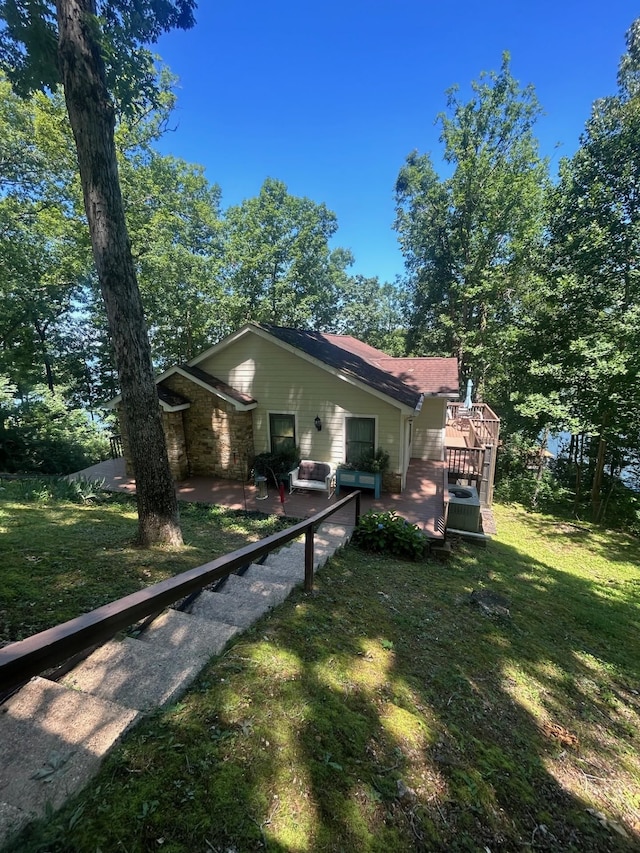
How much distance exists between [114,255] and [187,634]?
15.4 ft

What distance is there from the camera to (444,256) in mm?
21078

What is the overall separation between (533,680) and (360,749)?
2.23 metres

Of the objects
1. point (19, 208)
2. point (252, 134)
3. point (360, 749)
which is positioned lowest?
point (360, 749)

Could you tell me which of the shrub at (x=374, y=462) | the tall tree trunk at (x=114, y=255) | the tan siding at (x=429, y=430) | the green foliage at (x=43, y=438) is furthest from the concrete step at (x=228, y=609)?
the green foliage at (x=43, y=438)

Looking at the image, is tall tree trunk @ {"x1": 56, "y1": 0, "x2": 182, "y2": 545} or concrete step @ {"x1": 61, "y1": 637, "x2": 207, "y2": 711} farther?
tall tree trunk @ {"x1": 56, "y1": 0, "x2": 182, "y2": 545}

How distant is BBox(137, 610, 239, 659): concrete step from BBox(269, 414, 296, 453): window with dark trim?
24.9 ft

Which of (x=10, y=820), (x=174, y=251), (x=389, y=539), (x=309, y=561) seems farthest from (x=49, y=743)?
(x=174, y=251)

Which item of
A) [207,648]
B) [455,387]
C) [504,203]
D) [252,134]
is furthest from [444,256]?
[207,648]

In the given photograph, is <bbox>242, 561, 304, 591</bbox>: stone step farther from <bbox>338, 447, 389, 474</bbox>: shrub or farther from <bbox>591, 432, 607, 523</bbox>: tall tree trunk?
<bbox>591, 432, 607, 523</bbox>: tall tree trunk

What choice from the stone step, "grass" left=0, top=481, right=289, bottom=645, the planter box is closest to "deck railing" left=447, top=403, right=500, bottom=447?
the planter box

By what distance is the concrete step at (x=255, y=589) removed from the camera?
3.46m

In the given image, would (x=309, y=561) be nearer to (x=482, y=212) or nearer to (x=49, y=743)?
(x=49, y=743)

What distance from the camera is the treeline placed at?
11773 mm

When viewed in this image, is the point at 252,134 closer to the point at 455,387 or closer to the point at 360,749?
the point at 455,387
